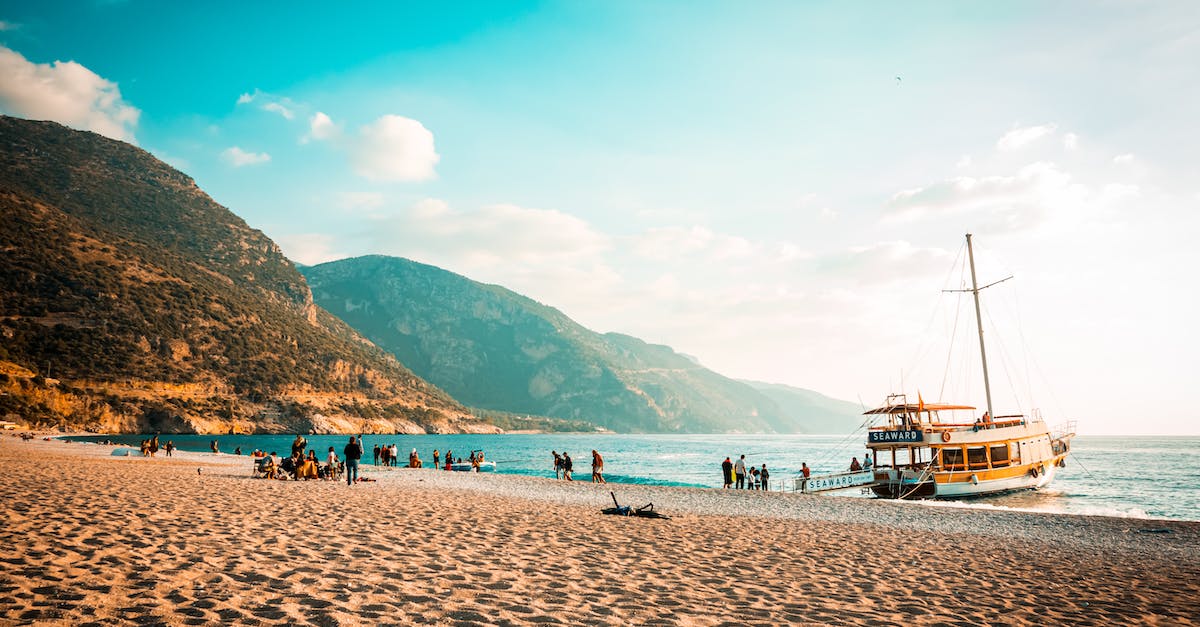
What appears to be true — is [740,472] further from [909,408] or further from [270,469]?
[270,469]

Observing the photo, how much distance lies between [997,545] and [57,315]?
10256 centimetres

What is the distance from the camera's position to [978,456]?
3122 centimetres

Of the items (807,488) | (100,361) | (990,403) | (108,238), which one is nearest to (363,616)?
(807,488)

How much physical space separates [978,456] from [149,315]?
103277mm

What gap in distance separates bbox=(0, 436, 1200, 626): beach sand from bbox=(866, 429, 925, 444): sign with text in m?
12.4

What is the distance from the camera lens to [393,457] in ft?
128

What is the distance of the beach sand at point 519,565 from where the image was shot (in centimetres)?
587

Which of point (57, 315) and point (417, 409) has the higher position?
point (57, 315)

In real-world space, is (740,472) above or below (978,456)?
below

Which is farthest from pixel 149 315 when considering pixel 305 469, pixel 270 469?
pixel 305 469

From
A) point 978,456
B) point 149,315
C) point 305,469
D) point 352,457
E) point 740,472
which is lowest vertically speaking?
point 740,472

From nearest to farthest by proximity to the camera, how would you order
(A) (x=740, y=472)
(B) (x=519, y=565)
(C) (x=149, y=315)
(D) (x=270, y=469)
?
1. (B) (x=519, y=565)
2. (D) (x=270, y=469)
3. (A) (x=740, y=472)
4. (C) (x=149, y=315)

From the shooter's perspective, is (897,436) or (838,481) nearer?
(897,436)

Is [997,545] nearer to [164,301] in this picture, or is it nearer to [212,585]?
[212,585]
